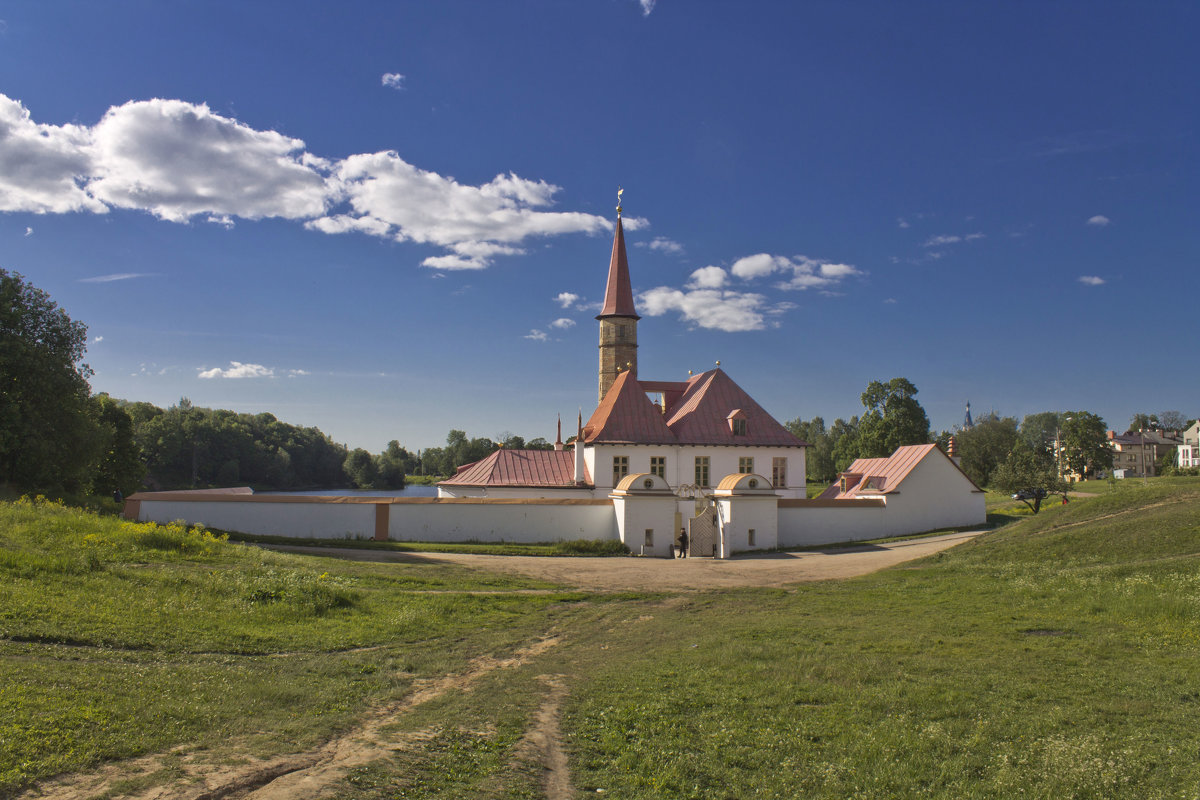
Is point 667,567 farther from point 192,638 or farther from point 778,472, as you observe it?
point 778,472

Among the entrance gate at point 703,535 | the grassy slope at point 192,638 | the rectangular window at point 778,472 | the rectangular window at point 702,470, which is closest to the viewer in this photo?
the grassy slope at point 192,638

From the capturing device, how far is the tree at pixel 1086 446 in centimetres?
6875

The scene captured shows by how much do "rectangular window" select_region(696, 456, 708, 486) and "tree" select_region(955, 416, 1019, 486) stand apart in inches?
1704

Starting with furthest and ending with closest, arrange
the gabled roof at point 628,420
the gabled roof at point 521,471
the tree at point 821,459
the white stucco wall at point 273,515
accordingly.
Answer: the tree at point 821,459 → the gabled roof at point 628,420 → the gabled roof at point 521,471 → the white stucco wall at point 273,515

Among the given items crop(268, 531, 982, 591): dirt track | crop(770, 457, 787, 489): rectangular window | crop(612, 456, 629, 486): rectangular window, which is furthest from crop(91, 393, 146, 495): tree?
crop(770, 457, 787, 489): rectangular window

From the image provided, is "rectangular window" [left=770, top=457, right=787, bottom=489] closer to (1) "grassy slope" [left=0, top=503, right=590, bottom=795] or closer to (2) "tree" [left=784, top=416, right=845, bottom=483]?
(1) "grassy slope" [left=0, top=503, right=590, bottom=795]

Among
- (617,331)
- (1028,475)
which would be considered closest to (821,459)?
(1028,475)

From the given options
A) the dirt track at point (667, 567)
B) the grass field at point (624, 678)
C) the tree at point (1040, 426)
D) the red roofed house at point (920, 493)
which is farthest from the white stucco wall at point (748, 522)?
the tree at point (1040, 426)

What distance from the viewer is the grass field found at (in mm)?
5750

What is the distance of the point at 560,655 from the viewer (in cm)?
1021

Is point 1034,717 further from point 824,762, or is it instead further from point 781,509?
point 781,509

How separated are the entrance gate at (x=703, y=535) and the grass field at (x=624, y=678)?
11.1 metres

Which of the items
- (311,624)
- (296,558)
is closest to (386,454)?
(296,558)

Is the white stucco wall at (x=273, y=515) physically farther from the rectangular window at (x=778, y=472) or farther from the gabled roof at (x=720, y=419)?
the rectangular window at (x=778, y=472)
